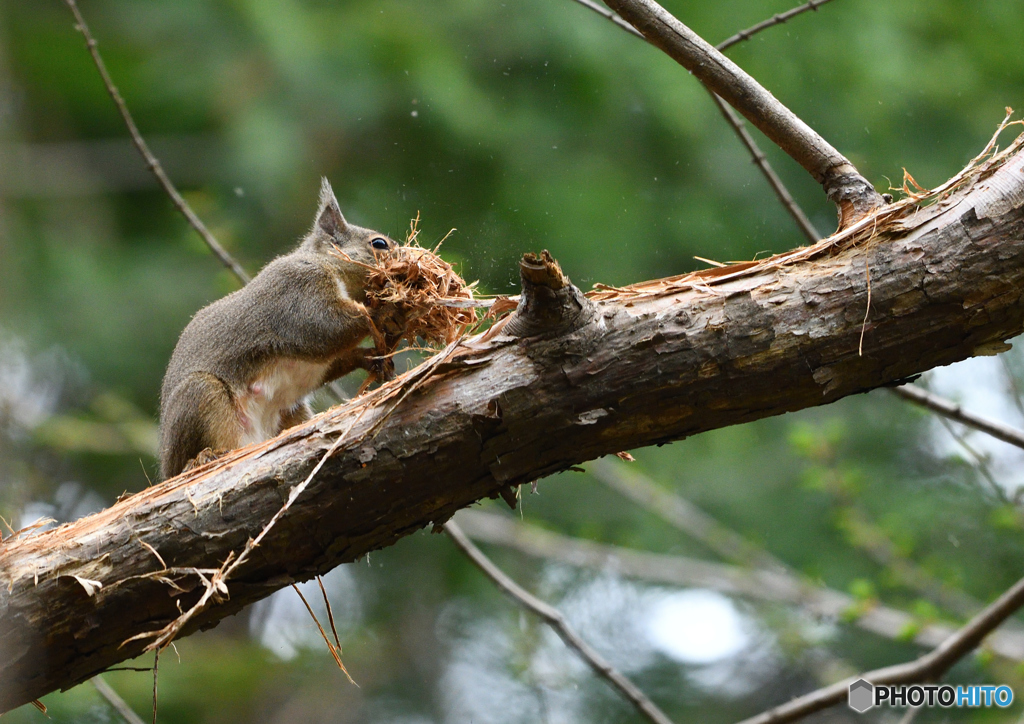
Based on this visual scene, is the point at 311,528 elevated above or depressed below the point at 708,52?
below

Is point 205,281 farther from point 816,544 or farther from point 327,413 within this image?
point 816,544

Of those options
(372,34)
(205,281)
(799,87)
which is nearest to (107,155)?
(205,281)

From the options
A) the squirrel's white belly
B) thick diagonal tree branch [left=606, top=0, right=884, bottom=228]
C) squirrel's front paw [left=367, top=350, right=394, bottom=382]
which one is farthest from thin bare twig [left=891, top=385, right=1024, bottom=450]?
the squirrel's white belly

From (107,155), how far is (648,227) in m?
3.86

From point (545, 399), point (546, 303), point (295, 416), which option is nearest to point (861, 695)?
point (545, 399)

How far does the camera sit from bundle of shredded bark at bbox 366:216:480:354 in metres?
2.53

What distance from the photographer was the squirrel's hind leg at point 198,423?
2578 mm

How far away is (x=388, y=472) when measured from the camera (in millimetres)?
1837

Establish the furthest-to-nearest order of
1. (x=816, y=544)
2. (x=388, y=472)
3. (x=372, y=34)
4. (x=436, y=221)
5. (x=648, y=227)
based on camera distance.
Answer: (x=816, y=544), (x=372, y=34), (x=648, y=227), (x=436, y=221), (x=388, y=472)

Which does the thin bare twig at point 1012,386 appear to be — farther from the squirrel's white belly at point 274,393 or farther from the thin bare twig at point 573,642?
the squirrel's white belly at point 274,393

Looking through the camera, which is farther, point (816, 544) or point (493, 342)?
point (816, 544)

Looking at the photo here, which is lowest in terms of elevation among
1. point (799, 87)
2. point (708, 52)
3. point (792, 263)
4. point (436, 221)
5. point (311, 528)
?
point (311, 528)

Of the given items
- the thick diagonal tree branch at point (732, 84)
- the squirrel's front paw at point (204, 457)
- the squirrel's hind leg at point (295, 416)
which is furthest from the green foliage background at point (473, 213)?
the squirrel's hind leg at point (295, 416)

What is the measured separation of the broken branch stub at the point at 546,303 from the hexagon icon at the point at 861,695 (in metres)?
1.35
